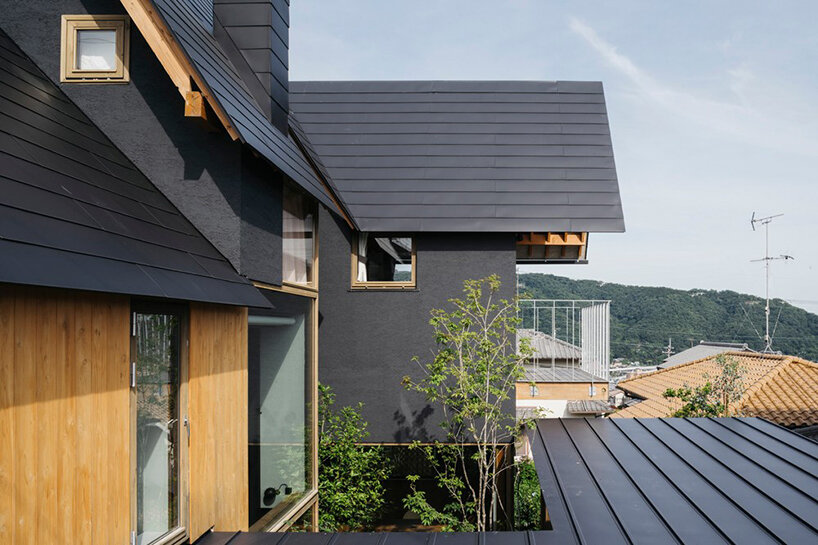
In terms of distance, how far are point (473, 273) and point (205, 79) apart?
17.3ft

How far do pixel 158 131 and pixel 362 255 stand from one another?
454cm

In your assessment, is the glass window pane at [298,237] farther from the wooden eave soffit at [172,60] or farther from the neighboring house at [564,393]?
the neighboring house at [564,393]

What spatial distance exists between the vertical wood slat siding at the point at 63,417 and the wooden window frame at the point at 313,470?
1980 millimetres

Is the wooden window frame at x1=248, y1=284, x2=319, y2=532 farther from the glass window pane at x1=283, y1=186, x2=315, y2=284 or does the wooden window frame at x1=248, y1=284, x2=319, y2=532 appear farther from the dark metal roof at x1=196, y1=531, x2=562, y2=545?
the dark metal roof at x1=196, y1=531, x2=562, y2=545

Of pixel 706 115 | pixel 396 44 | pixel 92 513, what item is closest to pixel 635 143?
pixel 706 115

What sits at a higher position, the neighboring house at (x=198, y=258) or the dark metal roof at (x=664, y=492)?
the neighboring house at (x=198, y=258)

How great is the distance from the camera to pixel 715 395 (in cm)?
1011

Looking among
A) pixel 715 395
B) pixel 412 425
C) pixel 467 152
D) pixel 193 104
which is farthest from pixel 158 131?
pixel 715 395

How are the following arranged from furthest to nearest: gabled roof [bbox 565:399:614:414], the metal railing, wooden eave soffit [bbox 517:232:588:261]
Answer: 1. gabled roof [bbox 565:399:614:414]
2. the metal railing
3. wooden eave soffit [bbox 517:232:588:261]

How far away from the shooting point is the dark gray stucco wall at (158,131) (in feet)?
16.6

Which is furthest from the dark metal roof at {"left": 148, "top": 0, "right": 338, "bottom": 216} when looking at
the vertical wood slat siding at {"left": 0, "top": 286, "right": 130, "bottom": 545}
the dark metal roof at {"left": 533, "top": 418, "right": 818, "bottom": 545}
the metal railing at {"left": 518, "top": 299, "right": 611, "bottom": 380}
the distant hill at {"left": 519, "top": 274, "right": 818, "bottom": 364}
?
the distant hill at {"left": 519, "top": 274, "right": 818, "bottom": 364}

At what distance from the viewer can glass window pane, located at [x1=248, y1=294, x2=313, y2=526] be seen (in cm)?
568

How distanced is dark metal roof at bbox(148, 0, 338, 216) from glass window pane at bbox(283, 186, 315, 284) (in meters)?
0.27

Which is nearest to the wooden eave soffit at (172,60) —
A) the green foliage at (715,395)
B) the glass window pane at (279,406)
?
the glass window pane at (279,406)
